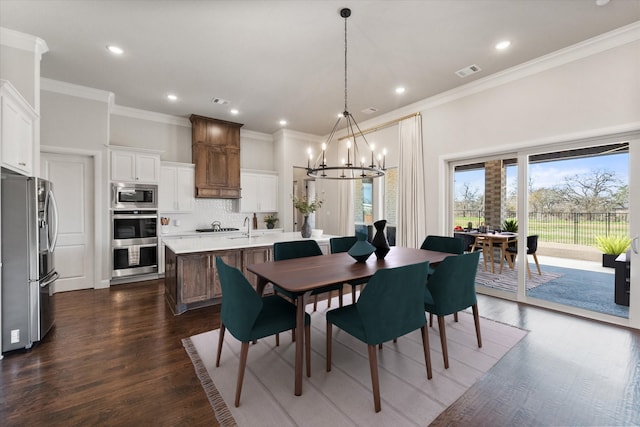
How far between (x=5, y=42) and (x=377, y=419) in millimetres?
4914

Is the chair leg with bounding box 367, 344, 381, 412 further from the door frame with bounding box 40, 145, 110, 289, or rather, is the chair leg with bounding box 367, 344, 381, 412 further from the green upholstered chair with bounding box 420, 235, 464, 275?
→ the door frame with bounding box 40, 145, 110, 289

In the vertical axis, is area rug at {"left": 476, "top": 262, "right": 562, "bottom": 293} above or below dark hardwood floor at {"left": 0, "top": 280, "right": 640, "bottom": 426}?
above

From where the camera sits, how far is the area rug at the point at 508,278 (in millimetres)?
3766

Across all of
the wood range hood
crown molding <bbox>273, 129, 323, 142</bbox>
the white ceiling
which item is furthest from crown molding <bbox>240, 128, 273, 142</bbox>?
the white ceiling

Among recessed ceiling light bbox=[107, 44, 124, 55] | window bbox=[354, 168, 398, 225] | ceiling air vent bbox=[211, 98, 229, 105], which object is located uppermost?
ceiling air vent bbox=[211, 98, 229, 105]

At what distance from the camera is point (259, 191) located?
20.4 ft

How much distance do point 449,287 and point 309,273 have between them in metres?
1.14

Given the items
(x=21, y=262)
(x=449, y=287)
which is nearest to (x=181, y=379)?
(x=21, y=262)

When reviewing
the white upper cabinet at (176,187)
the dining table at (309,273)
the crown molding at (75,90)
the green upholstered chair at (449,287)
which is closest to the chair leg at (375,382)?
the dining table at (309,273)

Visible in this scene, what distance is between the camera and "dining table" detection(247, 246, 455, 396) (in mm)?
1844

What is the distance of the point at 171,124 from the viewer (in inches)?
213

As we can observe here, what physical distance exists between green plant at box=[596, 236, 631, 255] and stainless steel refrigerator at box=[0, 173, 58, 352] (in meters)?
5.88

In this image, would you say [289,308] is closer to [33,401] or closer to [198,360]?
[198,360]

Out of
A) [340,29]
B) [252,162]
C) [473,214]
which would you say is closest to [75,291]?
[252,162]
